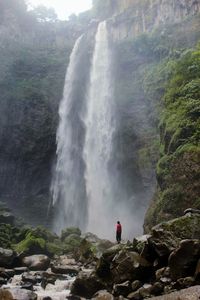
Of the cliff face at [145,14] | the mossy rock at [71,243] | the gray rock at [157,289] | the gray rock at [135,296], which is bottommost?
the gray rock at [135,296]

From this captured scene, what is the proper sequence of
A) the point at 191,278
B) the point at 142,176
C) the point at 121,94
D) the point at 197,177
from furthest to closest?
the point at 121,94, the point at 142,176, the point at 197,177, the point at 191,278

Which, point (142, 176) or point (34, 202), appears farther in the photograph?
point (34, 202)

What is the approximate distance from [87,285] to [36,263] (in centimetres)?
510

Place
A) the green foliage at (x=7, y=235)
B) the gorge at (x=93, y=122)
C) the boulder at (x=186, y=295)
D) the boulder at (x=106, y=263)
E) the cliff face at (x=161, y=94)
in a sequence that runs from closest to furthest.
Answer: the boulder at (x=186, y=295)
the boulder at (x=106, y=263)
the cliff face at (x=161, y=94)
the green foliage at (x=7, y=235)
the gorge at (x=93, y=122)

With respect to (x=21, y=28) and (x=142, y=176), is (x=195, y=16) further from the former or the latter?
(x=21, y=28)

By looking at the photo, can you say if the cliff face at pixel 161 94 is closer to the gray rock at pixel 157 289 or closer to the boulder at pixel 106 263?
the boulder at pixel 106 263

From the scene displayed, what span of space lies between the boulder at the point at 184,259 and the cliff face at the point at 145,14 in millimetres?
35914

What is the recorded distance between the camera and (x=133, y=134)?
33.3 meters

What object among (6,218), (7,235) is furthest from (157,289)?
(6,218)

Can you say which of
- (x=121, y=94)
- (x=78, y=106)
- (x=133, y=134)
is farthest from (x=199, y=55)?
(x=78, y=106)

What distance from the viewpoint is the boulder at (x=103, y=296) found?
10.2 meters

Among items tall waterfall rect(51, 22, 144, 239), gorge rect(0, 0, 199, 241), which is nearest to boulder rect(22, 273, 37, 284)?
gorge rect(0, 0, 199, 241)

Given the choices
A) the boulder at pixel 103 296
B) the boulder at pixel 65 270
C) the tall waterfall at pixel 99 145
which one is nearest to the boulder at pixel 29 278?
the boulder at pixel 65 270

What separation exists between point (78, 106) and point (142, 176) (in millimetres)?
11203
